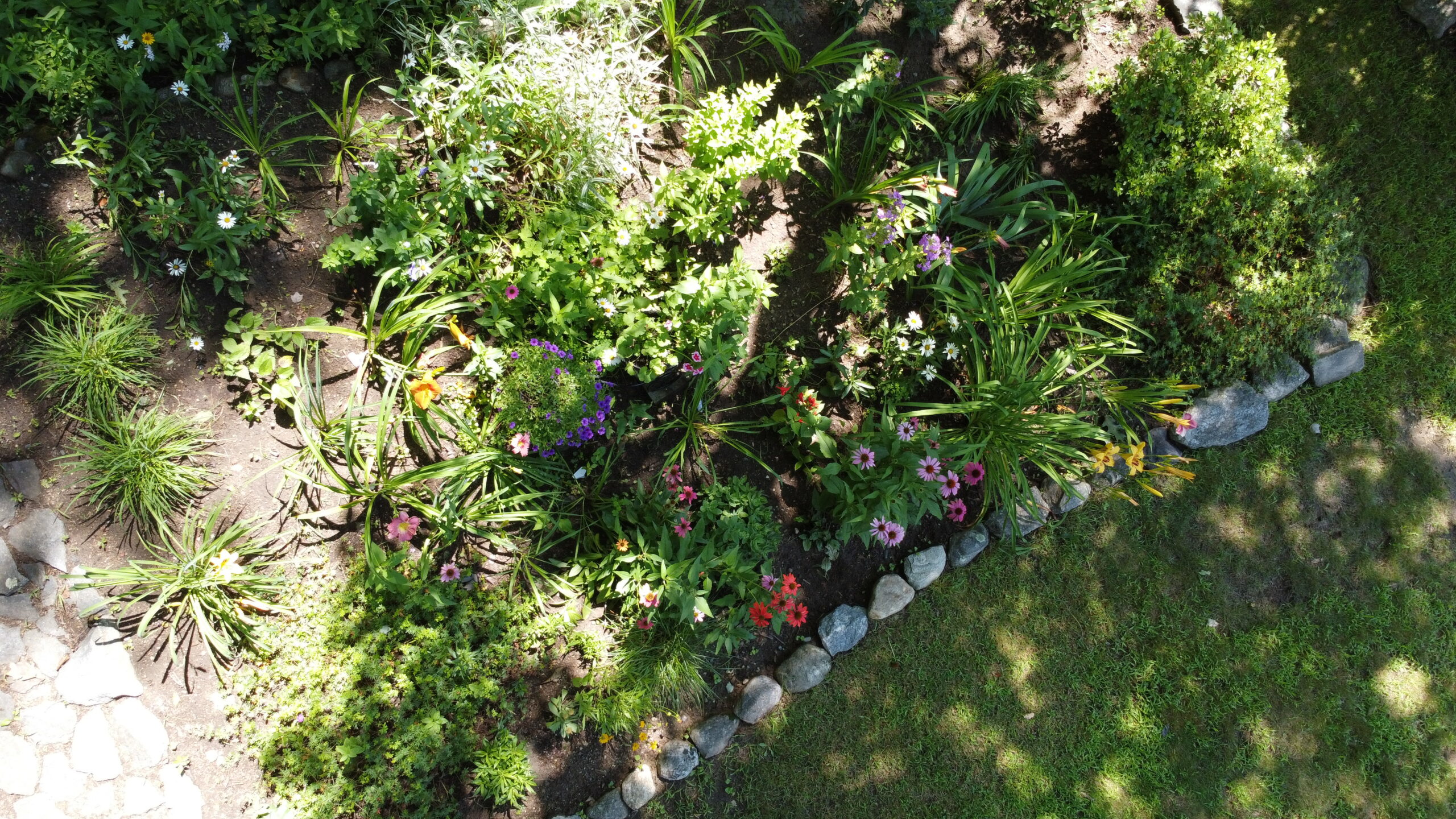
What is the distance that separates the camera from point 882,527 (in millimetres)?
3477

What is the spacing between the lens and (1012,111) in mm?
4070

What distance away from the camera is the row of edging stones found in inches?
134

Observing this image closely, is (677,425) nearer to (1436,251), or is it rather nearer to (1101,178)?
(1101,178)

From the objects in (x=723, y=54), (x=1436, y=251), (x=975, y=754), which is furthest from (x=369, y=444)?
(x=1436, y=251)

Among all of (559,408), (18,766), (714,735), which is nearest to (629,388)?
(559,408)

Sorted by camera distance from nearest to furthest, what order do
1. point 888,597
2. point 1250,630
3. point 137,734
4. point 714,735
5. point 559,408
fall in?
point 137,734 → point 559,408 → point 714,735 → point 888,597 → point 1250,630

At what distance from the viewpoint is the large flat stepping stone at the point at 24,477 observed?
295 centimetres

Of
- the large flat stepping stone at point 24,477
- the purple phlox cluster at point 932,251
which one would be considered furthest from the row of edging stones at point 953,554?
the large flat stepping stone at point 24,477

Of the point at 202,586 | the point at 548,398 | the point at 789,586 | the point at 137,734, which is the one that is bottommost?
the point at 137,734

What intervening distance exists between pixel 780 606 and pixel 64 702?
291 cm

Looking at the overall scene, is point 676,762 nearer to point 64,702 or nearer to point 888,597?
point 888,597

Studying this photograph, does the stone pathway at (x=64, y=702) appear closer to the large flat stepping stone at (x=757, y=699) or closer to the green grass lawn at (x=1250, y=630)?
the green grass lawn at (x=1250, y=630)

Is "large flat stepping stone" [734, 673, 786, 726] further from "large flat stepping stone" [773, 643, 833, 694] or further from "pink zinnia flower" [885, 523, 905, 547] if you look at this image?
"pink zinnia flower" [885, 523, 905, 547]

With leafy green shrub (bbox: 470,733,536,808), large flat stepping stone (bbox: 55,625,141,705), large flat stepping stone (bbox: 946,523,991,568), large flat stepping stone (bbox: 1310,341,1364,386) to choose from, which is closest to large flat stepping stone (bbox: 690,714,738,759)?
leafy green shrub (bbox: 470,733,536,808)
